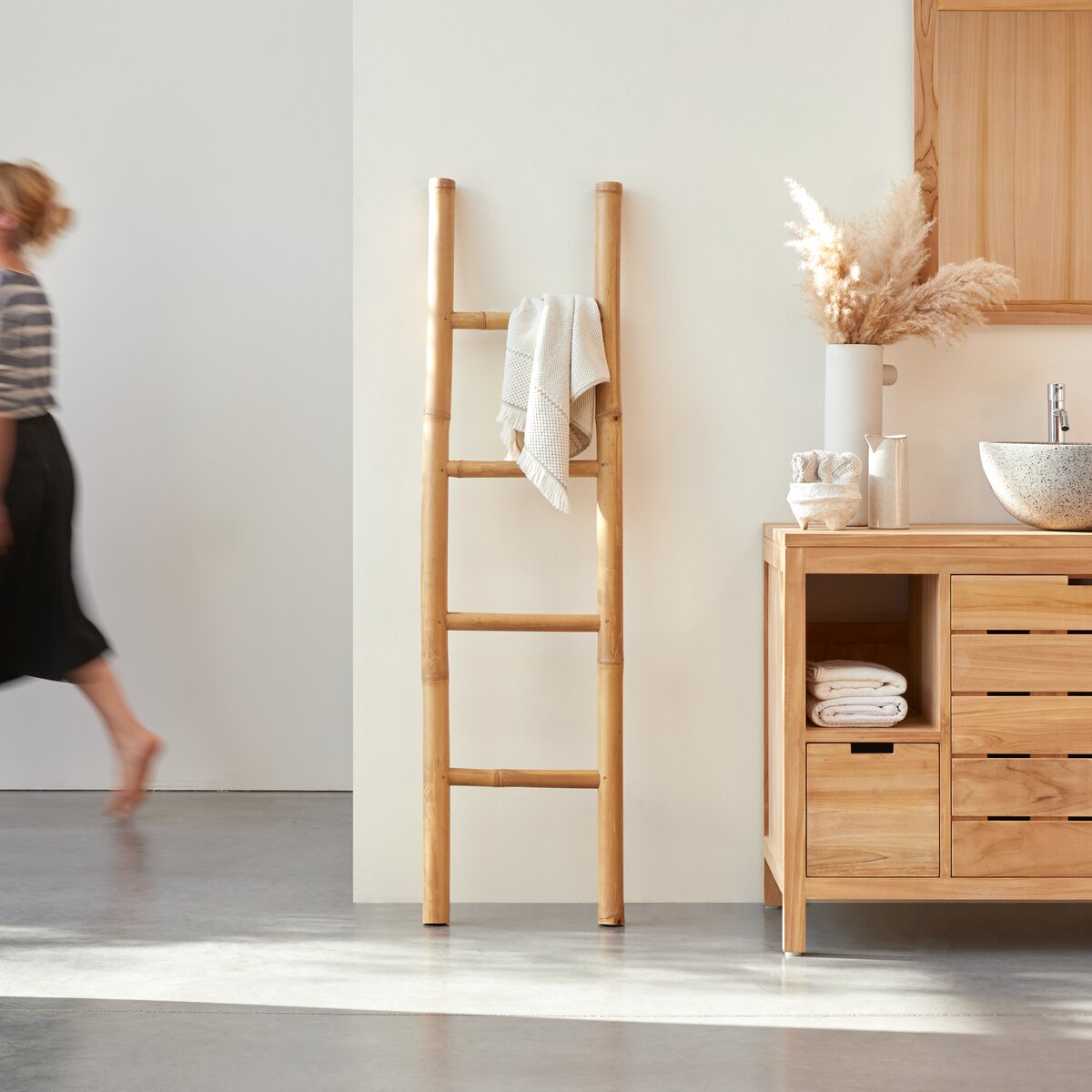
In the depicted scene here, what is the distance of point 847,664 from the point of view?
2.55m

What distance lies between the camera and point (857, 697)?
250 cm

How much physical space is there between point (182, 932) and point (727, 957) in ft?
3.52

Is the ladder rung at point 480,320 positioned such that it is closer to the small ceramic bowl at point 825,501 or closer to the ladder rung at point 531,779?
the small ceramic bowl at point 825,501

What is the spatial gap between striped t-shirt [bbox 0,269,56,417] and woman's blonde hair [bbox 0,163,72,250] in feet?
0.42

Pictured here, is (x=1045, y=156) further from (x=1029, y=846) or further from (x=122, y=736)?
(x=122, y=736)

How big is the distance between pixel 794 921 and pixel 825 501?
798 mm

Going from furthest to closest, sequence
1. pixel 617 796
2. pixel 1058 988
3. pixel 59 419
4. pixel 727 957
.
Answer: pixel 59 419
pixel 617 796
pixel 727 957
pixel 1058 988

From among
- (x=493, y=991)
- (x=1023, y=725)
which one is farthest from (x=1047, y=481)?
(x=493, y=991)

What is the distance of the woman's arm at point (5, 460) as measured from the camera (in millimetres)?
2768

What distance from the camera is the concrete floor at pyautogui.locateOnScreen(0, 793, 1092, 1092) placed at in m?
1.99

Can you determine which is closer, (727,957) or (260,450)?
(727,957)

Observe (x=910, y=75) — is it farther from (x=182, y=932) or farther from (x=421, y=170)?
(x=182, y=932)

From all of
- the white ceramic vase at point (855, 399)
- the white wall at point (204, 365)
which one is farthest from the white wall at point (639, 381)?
the white wall at point (204, 365)

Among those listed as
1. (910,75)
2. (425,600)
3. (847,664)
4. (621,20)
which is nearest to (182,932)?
(425,600)
